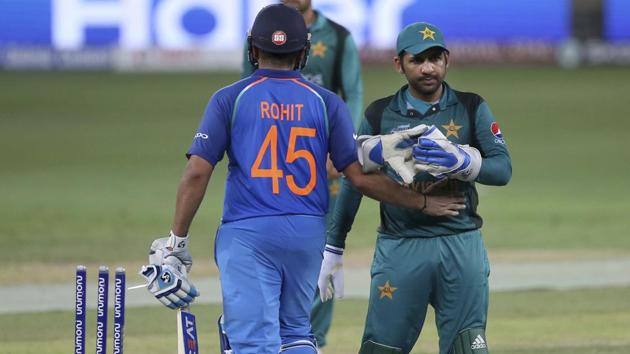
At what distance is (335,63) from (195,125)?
1495 cm

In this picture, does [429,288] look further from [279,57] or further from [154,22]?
[154,22]

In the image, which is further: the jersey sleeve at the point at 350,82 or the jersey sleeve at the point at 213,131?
the jersey sleeve at the point at 350,82

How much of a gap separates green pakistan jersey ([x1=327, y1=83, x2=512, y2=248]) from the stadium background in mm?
2519

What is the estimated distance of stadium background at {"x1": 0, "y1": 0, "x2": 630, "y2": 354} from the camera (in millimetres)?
10133

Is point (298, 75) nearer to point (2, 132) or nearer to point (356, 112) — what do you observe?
point (356, 112)

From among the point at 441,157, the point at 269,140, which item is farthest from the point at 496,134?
the point at 269,140

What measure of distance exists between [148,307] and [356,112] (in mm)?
2654

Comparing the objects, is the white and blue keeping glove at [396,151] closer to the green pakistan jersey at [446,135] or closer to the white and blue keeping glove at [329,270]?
the green pakistan jersey at [446,135]

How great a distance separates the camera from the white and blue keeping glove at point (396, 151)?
241 inches

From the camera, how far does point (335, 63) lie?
8711mm

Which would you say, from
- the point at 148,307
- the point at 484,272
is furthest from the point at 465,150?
the point at 148,307

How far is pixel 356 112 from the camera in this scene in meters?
8.71

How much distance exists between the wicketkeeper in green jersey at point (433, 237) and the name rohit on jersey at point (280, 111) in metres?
0.48

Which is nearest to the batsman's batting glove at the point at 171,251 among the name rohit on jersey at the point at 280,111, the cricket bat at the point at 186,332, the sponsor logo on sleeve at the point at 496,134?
the cricket bat at the point at 186,332
